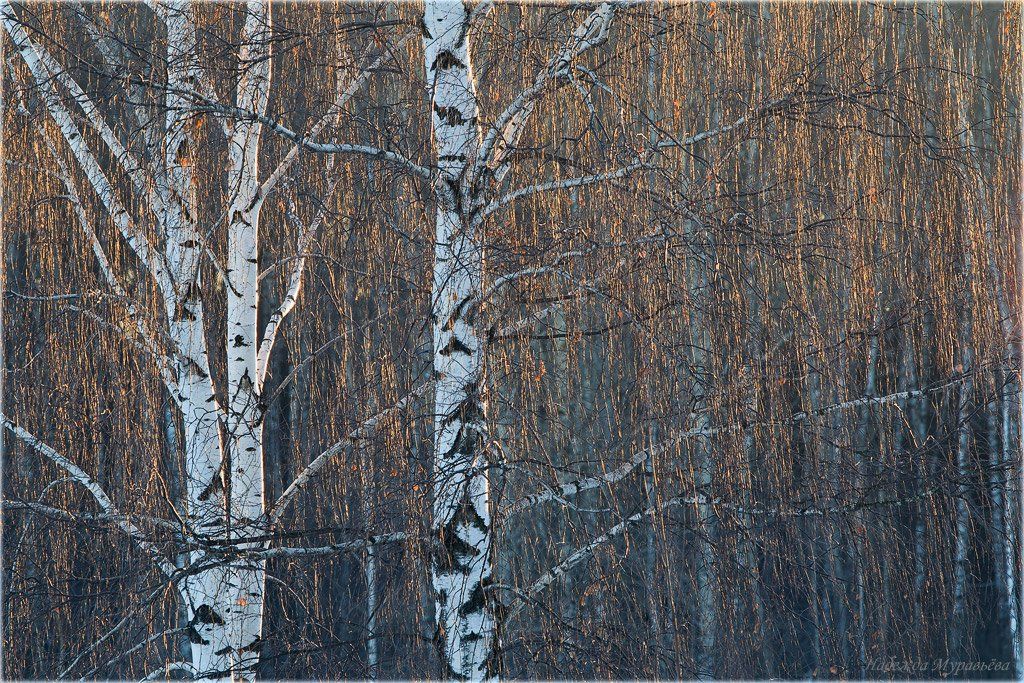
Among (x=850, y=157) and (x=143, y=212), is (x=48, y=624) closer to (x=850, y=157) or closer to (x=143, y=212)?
(x=143, y=212)

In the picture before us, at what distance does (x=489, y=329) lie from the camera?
277 cm

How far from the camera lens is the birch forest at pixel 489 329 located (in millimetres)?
2742

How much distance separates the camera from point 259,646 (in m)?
3.35

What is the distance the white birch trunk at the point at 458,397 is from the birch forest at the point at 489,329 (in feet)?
0.03

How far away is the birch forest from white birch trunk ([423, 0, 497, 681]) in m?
0.01

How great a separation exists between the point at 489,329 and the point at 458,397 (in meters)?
0.24

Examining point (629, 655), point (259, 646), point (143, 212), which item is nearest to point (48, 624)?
point (259, 646)

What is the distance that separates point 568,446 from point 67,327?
2.23 meters
